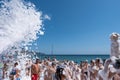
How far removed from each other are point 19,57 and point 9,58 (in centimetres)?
196

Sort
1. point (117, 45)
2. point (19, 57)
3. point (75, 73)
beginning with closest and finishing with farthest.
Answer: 1. point (117, 45)
2. point (75, 73)
3. point (19, 57)

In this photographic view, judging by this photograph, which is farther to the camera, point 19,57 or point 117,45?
point 19,57

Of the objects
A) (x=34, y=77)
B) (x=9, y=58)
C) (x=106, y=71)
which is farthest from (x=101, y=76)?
(x=9, y=58)

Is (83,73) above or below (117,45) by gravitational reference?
below

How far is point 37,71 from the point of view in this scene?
11.9m

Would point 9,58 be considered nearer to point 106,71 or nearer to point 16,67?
point 16,67

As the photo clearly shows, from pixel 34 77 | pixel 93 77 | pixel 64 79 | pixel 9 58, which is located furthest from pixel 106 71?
pixel 9 58

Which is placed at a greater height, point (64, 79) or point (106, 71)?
point (106, 71)

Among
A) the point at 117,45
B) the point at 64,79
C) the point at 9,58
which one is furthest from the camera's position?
the point at 9,58

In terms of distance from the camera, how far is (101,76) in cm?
207

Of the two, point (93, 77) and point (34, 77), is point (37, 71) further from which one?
point (93, 77)

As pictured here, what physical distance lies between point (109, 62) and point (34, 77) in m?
9.92

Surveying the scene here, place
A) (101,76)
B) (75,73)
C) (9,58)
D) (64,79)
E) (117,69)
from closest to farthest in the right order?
(117,69)
(101,76)
(64,79)
(75,73)
(9,58)

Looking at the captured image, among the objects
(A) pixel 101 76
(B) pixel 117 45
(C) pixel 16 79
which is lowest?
(C) pixel 16 79
